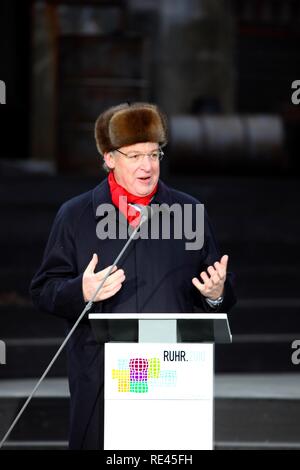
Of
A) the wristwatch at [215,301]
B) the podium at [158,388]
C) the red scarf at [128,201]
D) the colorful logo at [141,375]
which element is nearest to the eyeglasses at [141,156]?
the red scarf at [128,201]

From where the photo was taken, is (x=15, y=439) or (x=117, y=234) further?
(x=15, y=439)

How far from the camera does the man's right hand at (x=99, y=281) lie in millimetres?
4863

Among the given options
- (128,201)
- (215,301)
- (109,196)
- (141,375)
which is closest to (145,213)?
(128,201)

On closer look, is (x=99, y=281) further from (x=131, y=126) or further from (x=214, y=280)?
(x=131, y=126)

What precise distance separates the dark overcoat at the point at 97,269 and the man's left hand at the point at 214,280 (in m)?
0.11

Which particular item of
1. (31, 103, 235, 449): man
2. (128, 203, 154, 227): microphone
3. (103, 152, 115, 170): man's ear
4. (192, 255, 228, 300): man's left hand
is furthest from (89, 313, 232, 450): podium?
(103, 152, 115, 170): man's ear

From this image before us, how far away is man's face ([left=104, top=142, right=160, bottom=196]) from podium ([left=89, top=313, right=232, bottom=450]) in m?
0.57

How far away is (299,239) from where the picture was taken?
1112 centimetres

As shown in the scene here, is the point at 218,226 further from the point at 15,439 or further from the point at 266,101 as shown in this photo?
the point at 266,101

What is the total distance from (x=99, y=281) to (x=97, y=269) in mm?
346

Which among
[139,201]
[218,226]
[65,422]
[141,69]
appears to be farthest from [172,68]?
[139,201]

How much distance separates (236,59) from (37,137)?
10.7 feet

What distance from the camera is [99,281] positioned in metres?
4.89
